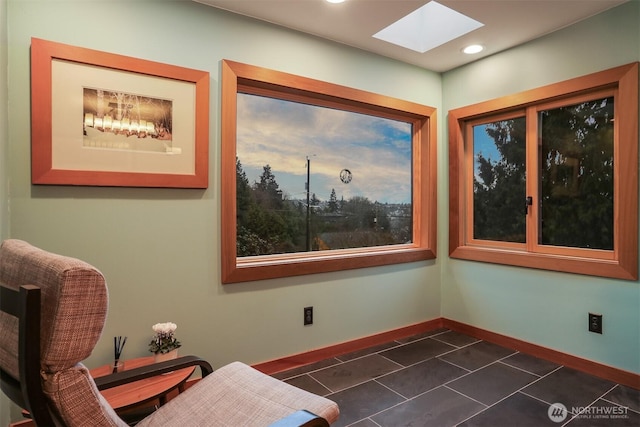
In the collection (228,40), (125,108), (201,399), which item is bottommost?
(201,399)

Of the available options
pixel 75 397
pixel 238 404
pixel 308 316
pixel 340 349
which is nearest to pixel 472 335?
pixel 340 349

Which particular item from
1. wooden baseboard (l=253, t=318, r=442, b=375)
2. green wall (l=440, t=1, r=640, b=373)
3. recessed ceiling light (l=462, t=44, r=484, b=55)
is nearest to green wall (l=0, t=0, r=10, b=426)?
wooden baseboard (l=253, t=318, r=442, b=375)

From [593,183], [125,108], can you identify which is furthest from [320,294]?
[593,183]

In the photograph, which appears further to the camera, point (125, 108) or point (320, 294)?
point (320, 294)

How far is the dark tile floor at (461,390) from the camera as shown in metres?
2.02

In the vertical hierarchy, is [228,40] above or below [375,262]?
above

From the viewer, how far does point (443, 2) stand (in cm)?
230

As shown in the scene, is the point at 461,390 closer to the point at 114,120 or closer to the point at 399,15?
the point at 399,15

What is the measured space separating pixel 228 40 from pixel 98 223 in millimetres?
1380

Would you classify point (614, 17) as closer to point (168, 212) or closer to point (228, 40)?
point (228, 40)

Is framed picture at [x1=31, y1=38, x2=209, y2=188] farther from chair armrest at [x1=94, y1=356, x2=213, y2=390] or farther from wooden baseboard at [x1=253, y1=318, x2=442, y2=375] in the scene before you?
wooden baseboard at [x1=253, y1=318, x2=442, y2=375]

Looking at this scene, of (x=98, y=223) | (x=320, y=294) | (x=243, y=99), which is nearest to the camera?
(x=98, y=223)

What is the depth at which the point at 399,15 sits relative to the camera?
245 centimetres

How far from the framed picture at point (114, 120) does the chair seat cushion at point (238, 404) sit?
1.20 metres
